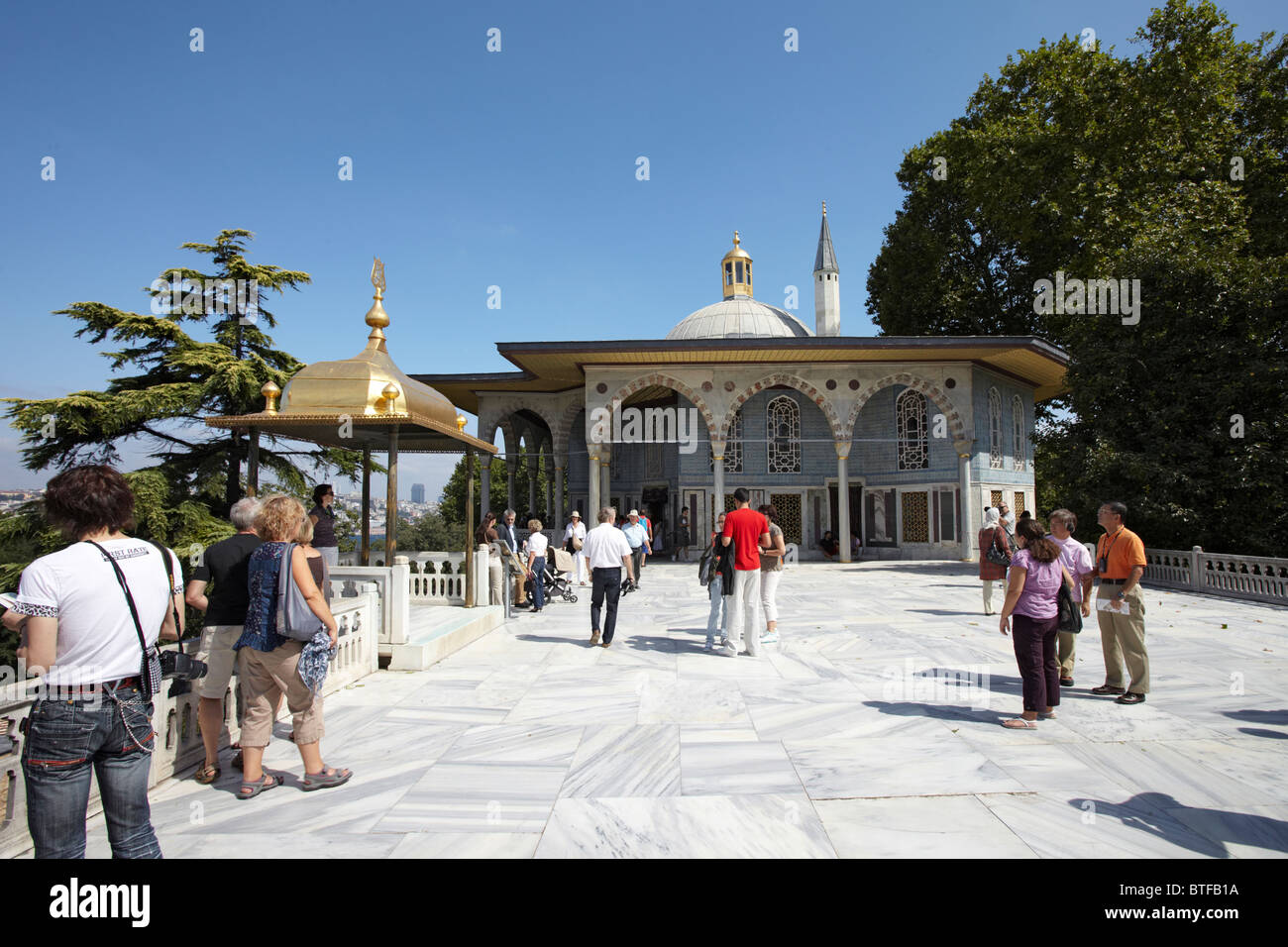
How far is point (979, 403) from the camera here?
1980cm

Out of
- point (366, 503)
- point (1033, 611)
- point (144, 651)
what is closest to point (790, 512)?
point (366, 503)

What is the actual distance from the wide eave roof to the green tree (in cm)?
140

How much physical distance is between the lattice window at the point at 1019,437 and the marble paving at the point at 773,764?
1485 centimetres

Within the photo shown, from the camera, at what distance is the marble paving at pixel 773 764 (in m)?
3.14

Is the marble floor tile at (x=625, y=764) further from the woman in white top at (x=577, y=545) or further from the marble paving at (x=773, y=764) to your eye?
the woman in white top at (x=577, y=545)

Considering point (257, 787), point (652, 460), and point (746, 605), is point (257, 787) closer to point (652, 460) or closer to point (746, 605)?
point (746, 605)

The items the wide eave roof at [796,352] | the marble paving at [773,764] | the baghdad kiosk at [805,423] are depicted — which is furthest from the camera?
the baghdad kiosk at [805,423]

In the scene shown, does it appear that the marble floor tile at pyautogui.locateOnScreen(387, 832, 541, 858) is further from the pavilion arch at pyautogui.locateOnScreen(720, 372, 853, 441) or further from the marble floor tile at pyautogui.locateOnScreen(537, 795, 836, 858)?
the pavilion arch at pyautogui.locateOnScreen(720, 372, 853, 441)

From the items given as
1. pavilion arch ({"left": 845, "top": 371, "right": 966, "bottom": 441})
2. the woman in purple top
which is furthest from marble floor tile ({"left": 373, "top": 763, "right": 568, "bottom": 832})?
pavilion arch ({"left": 845, "top": 371, "right": 966, "bottom": 441})

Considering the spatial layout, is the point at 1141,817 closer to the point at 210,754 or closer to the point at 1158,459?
the point at 210,754

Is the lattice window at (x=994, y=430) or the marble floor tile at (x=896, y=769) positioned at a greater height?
the lattice window at (x=994, y=430)

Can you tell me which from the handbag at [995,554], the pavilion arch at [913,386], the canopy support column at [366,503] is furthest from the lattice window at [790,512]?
the canopy support column at [366,503]

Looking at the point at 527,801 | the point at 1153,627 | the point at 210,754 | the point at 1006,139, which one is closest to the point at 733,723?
the point at 527,801

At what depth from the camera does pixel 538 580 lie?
11156 millimetres
